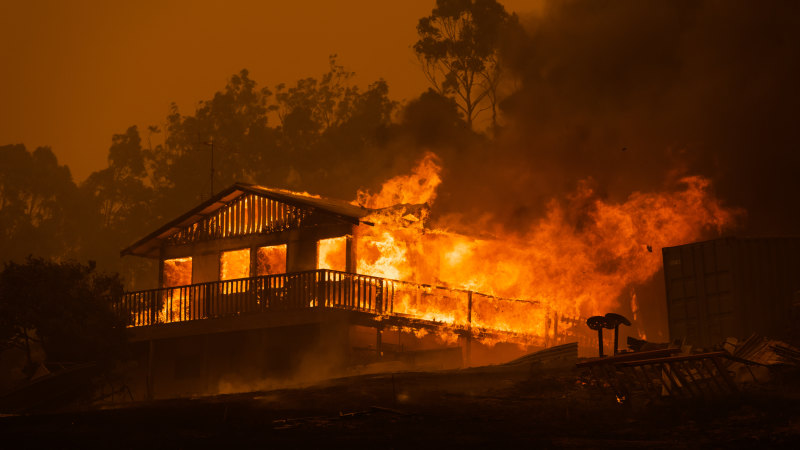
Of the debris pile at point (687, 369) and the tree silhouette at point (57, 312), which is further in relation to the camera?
the tree silhouette at point (57, 312)

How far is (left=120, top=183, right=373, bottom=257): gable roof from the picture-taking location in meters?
29.4

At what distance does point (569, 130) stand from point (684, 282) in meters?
12.8

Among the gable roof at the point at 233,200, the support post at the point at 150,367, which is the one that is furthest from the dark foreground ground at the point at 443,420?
the support post at the point at 150,367

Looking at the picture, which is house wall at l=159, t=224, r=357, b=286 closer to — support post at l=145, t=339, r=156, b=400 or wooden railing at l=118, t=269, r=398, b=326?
wooden railing at l=118, t=269, r=398, b=326

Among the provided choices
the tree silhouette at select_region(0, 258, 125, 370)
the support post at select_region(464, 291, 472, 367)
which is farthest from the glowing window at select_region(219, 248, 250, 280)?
the support post at select_region(464, 291, 472, 367)

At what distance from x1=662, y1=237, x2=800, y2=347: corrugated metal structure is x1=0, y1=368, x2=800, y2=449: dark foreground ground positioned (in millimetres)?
3927

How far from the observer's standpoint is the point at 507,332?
31031mm

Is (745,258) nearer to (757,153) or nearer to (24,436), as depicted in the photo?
(757,153)

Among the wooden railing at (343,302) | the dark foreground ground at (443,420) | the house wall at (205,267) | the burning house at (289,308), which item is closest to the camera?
the dark foreground ground at (443,420)

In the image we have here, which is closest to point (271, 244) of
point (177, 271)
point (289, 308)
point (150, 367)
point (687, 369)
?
point (289, 308)

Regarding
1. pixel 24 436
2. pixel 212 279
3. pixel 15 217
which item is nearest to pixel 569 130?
pixel 212 279

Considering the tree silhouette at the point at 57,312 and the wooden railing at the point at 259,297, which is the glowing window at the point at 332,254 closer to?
the wooden railing at the point at 259,297

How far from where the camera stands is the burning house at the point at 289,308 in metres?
28.5

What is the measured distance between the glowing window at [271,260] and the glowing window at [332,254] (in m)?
1.46
